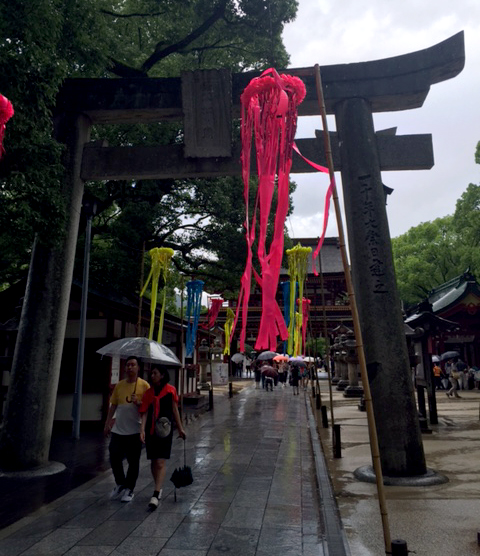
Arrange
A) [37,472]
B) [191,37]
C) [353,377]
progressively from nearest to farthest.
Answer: [37,472], [191,37], [353,377]

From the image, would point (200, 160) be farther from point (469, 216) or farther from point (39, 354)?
point (469, 216)

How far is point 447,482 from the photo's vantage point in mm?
6309

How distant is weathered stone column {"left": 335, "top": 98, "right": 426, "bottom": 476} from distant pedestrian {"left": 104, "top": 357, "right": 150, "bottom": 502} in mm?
3462

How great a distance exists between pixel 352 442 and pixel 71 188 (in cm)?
797

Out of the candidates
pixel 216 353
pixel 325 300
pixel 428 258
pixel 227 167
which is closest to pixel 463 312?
pixel 428 258

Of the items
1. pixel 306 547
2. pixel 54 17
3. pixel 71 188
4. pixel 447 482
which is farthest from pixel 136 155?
pixel 447 482

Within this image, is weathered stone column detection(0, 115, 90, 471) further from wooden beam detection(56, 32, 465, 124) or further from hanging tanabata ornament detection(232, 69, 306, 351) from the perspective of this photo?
hanging tanabata ornament detection(232, 69, 306, 351)

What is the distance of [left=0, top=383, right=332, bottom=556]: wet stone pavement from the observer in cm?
405

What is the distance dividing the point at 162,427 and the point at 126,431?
1.71 ft

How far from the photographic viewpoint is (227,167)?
795 cm

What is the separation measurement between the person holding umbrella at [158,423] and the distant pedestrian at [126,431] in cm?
14

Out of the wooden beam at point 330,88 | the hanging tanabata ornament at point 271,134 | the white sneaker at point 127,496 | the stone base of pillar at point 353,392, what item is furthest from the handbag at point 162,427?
the stone base of pillar at point 353,392

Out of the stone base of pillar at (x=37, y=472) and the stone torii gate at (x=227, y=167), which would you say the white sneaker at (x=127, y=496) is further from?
the stone torii gate at (x=227, y=167)

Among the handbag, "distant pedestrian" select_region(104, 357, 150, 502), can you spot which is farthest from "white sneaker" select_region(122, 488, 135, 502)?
the handbag
